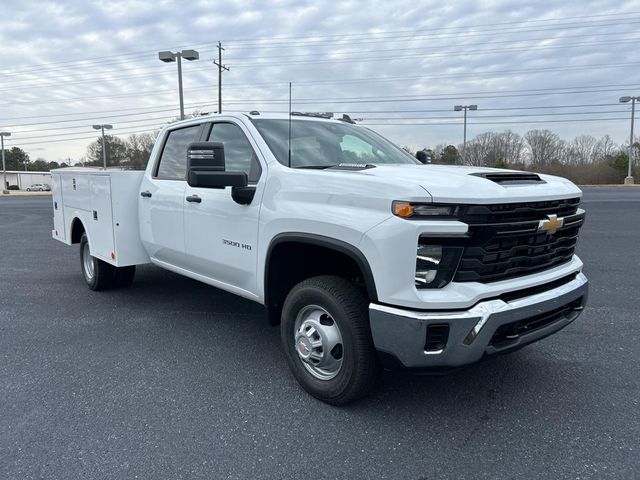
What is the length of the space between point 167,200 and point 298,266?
182 cm

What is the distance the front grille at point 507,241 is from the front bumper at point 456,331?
18cm

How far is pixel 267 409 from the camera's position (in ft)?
11.1

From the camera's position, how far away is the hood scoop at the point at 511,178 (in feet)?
10.3

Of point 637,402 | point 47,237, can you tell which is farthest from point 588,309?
point 47,237

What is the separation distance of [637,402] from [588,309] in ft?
7.44

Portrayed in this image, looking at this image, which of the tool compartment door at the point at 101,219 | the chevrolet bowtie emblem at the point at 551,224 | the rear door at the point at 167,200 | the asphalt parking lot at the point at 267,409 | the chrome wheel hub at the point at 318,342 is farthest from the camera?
the tool compartment door at the point at 101,219

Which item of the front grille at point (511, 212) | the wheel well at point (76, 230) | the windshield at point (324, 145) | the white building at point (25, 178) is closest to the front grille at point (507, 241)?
the front grille at point (511, 212)

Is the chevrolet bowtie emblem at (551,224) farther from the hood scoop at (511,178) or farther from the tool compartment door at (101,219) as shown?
the tool compartment door at (101,219)

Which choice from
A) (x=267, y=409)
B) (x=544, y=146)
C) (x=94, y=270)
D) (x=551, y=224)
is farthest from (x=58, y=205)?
(x=544, y=146)

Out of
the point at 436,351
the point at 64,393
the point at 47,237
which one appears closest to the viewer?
the point at 436,351

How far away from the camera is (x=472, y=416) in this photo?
128 inches

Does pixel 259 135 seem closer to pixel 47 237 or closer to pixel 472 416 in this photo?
pixel 472 416

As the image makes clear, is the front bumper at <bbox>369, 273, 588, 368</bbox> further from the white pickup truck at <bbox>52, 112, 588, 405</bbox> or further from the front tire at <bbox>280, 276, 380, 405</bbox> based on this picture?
the front tire at <bbox>280, 276, 380, 405</bbox>

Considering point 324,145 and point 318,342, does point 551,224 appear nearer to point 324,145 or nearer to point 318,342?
point 318,342
